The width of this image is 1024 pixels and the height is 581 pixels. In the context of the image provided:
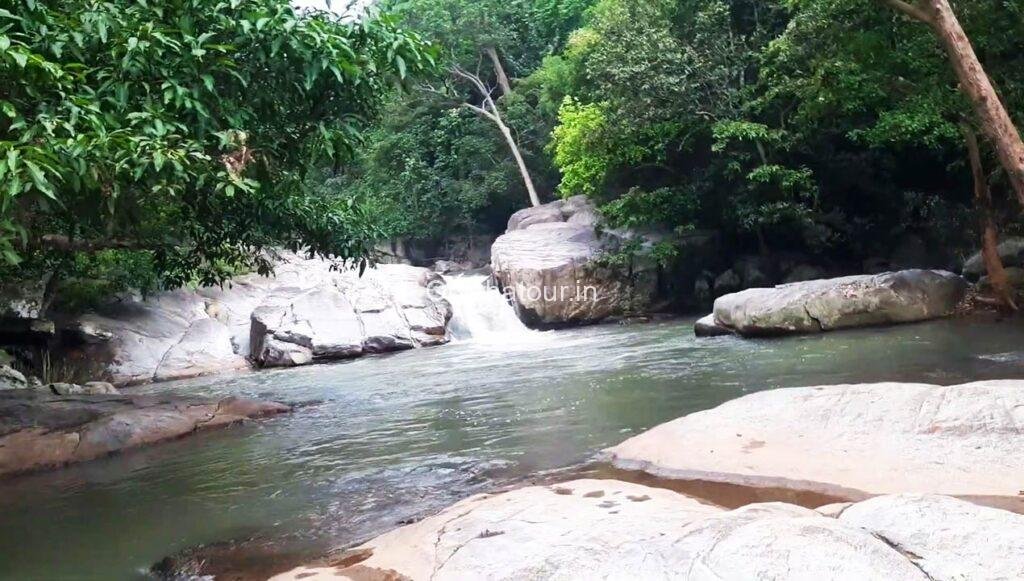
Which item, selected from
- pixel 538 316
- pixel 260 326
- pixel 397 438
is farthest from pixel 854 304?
pixel 260 326

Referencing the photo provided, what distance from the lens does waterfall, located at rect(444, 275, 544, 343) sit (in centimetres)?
1898

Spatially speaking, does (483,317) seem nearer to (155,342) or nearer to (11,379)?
(155,342)

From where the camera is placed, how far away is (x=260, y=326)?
17203 mm

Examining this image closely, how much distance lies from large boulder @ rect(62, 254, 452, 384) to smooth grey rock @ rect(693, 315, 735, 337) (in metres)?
6.09

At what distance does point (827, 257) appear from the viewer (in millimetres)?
19984

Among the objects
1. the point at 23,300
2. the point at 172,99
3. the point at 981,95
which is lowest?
the point at 23,300

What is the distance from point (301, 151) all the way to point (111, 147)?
2.23m

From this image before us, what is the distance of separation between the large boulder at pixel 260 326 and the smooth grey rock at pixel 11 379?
2440mm

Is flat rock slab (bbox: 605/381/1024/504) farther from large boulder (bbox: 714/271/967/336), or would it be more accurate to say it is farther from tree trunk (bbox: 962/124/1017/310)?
tree trunk (bbox: 962/124/1017/310)

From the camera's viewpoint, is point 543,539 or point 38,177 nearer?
point 543,539

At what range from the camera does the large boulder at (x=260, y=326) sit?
645 inches

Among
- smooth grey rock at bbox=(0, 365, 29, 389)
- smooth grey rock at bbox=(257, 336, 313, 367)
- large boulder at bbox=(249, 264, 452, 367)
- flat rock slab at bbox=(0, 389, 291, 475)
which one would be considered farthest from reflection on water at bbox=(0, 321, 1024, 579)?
large boulder at bbox=(249, 264, 452, 367)

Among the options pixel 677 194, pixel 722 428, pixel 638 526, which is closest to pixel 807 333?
pixel 677 194

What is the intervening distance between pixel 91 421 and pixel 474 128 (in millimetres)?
21805
